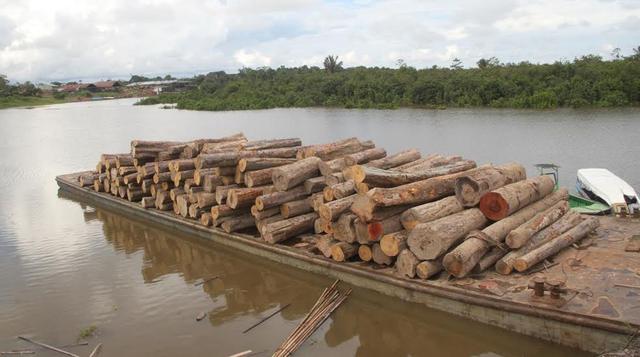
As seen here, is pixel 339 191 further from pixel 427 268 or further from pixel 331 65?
pixel 331 65

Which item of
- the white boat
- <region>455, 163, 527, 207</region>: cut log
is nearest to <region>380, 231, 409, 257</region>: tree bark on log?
<region>455, 163, 527, 207</region>: cut log

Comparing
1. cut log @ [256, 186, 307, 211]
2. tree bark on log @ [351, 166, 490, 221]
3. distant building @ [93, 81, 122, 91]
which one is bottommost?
cut log @ [256, 186, 307, 211]

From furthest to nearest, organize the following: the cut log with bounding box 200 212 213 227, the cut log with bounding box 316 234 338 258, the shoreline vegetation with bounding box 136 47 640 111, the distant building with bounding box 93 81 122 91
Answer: the distant building with bounding box 93 81 122 91, the shoreline vegetation with bounding box 136 47 640 111, the cut log with bounding box 200 212 213 227, the cut log with bounding box 316 234 338 258

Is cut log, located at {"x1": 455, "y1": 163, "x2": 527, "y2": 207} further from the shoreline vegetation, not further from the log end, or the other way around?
the shoreline vegetation

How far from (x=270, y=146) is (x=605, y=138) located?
17.9 metres

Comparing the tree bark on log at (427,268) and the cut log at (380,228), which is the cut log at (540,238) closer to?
the tree bark on log at (427,268)

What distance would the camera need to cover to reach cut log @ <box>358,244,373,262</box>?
8133 millimetres

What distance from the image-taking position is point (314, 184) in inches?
396

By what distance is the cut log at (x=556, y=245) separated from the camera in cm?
709

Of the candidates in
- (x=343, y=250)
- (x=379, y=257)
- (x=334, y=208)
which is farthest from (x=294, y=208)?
(x=379, y=257)

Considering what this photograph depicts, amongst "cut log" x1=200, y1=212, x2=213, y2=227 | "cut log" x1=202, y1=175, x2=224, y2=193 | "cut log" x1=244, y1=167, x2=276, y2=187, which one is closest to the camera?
"cut log" x1=244, y1=167, x2=276, y2=187

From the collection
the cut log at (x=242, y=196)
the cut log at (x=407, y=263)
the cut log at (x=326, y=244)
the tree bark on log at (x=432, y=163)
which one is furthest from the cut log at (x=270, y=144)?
the cut log at (x=407, y=263)

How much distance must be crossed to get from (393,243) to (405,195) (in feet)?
2.66

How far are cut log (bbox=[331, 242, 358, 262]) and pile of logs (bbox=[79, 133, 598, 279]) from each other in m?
0.02
